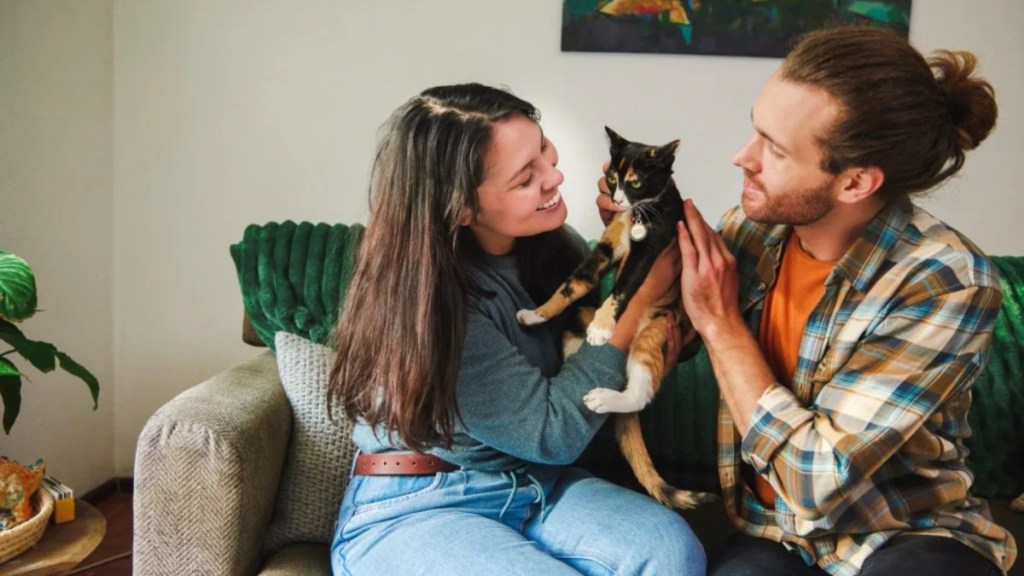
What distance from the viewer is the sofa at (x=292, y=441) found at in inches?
57.3

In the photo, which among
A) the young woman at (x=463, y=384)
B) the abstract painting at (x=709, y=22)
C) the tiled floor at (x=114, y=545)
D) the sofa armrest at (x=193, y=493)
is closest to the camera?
the young woman at (x=463, y=384)

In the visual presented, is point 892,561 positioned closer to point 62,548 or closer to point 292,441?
point 292,441

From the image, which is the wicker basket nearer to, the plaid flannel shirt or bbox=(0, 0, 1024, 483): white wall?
bbox=(0, 0, 1024, 483): white wall

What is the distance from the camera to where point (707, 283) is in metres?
1.40

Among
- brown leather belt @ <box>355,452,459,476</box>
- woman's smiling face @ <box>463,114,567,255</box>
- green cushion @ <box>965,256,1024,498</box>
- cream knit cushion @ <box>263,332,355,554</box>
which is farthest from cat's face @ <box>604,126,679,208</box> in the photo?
green cushion @ <box>965,256,1024,498</box>

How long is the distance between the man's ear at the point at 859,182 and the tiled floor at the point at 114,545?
2.03 meters

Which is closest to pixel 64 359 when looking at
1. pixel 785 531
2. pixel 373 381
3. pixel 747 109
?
pixel 373 381

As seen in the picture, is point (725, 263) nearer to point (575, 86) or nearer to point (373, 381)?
point (373, 381)

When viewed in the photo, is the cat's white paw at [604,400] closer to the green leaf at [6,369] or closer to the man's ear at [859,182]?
the man's ear at [859,182]

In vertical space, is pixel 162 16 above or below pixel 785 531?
above

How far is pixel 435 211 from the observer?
1.37m

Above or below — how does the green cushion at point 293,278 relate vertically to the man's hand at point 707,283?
below

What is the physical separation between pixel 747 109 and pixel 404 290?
1.55 m

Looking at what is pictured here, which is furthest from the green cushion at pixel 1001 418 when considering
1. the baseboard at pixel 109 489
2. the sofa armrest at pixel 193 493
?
the baseboard at pixel 109 489
